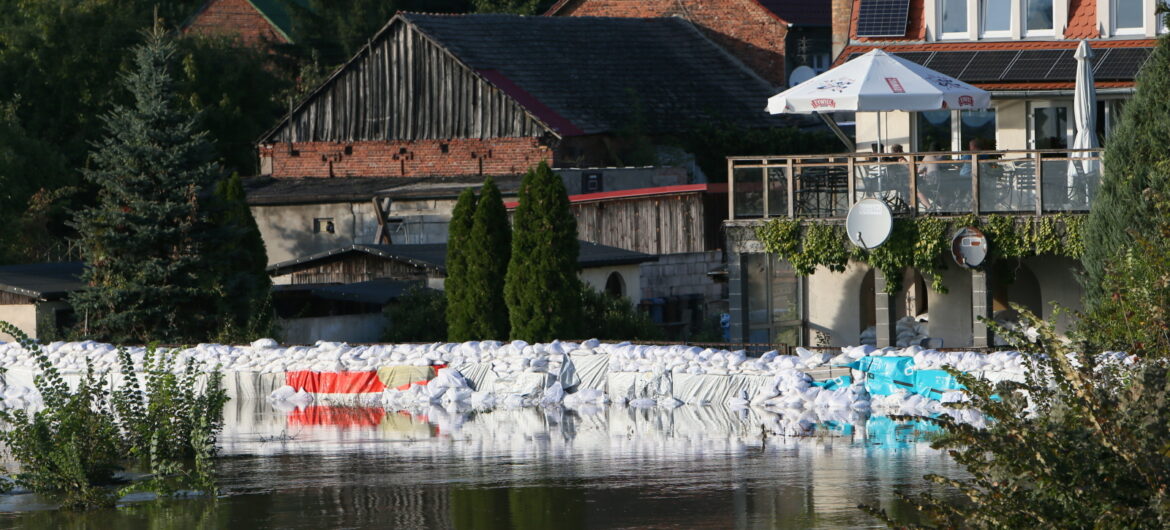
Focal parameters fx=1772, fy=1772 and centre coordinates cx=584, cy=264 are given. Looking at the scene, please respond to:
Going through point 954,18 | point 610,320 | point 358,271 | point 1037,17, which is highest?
point 954,18

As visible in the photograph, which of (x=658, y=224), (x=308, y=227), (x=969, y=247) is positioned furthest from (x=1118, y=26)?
(x=308, y=227)

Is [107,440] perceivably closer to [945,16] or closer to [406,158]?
[945,16]

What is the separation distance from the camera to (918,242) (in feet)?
83.2

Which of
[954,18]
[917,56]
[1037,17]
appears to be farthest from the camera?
[954,18]

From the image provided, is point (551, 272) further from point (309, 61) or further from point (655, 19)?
point (309, 61)

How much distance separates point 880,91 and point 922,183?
57.7 inches

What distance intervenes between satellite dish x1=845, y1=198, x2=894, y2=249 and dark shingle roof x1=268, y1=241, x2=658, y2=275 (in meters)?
5.46

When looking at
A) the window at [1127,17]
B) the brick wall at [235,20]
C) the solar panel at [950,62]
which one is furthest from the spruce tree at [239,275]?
the brick wall at [235,20]

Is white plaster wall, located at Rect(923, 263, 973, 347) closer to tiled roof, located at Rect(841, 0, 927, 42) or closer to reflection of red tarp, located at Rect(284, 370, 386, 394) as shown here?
tiled roof, located at Rect(841, 0, 927, 42)

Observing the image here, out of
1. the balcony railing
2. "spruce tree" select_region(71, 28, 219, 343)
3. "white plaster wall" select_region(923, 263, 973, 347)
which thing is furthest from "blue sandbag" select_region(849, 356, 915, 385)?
"spruce tree" select_region(71, 28, 219, 343)

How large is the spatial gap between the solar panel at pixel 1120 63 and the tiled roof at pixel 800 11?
2290 centimetres

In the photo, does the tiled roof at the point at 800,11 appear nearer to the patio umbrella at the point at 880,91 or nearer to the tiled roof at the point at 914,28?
the tiled roof at the point at 914,28

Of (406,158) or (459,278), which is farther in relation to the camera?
(406,158)

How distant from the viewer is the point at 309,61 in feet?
198
